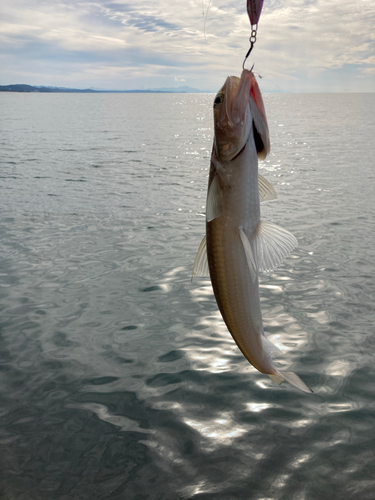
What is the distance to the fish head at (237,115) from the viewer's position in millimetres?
2385

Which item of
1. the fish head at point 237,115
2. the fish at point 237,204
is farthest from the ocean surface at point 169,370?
the fish head at point 237,115

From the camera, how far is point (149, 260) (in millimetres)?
12922

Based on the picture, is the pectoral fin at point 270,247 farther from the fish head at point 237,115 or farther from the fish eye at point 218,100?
the fish eye at point 218,100

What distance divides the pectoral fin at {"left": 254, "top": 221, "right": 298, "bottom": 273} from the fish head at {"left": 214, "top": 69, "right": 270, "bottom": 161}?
510 millimetres

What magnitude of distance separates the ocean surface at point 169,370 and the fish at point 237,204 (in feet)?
11.7

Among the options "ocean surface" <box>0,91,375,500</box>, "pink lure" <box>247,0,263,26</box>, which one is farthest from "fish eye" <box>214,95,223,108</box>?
"ocean surface" <box>0,91,375,500</box>

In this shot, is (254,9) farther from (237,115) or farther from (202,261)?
(202,261)

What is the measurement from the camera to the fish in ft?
7.95

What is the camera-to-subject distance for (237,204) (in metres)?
2.52

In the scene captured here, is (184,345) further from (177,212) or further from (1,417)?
(177,212)

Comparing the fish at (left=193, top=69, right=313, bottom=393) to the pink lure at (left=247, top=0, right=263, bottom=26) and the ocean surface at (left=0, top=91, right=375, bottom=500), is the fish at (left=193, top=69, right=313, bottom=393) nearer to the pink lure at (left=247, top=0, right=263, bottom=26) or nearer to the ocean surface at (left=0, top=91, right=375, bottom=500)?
the pink lure at (left=247, top=0, right=263, bottom=26)

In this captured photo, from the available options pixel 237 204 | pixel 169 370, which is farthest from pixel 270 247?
pixel 169 370

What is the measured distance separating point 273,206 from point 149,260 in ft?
27.5

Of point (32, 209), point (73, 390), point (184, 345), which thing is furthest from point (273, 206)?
point (73, 390)
